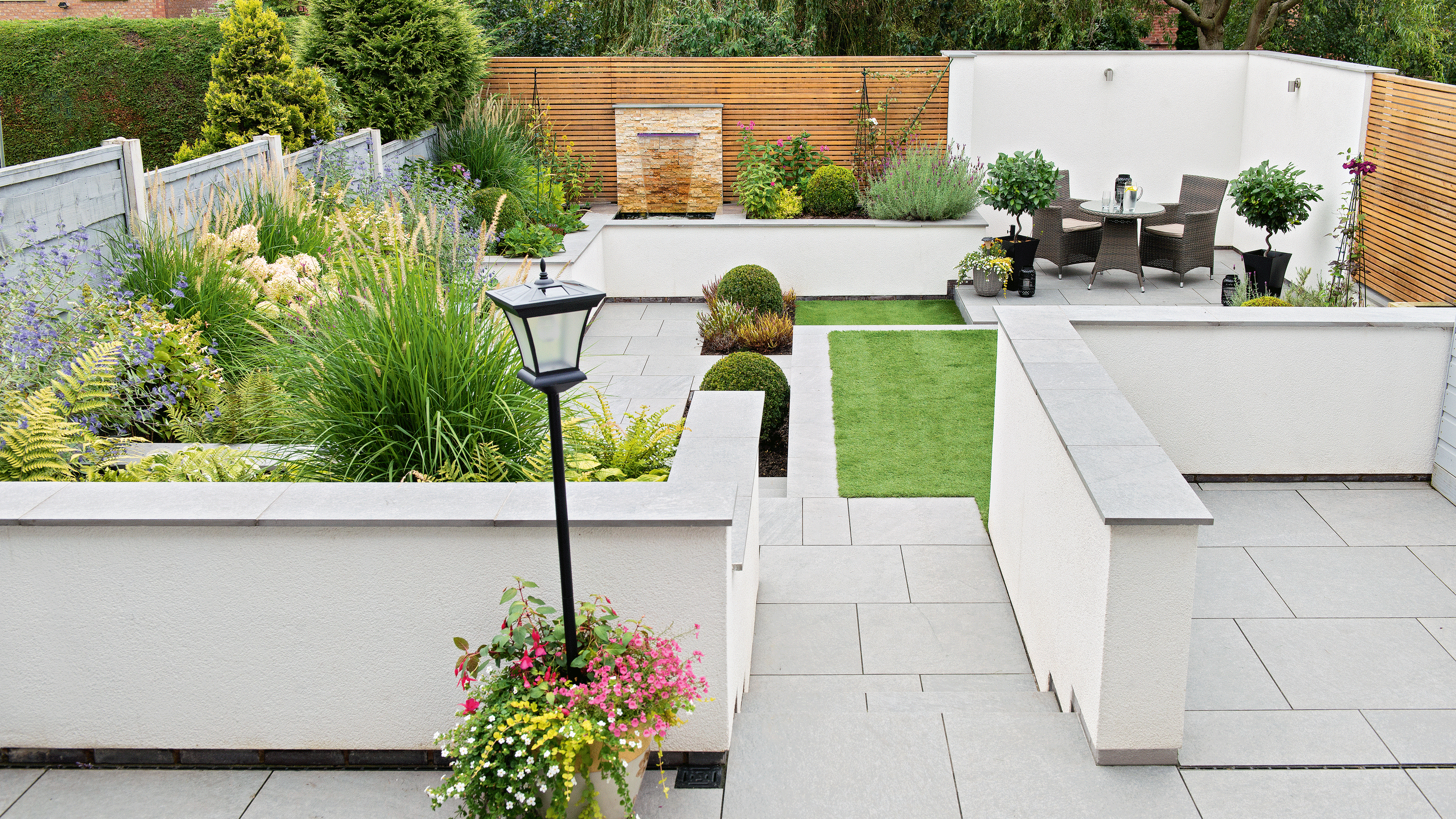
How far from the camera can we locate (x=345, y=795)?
305cm

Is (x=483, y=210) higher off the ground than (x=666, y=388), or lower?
higher

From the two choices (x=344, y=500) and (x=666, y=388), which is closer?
(x=344, y=500)

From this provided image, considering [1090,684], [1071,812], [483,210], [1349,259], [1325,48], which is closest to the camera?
[1071,812]

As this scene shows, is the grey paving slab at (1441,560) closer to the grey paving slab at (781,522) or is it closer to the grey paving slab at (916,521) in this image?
the grey paving slab at (916,521)

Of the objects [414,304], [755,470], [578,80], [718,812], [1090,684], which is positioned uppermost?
[578,80]

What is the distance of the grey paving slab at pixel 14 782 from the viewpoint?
3.04 meters

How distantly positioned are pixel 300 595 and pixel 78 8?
2305 cm

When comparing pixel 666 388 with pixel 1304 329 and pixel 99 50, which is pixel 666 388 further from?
pixel 99 50

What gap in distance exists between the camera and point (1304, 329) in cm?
503

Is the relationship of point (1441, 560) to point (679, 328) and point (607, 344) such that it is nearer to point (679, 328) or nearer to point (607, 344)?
point (607, 344)

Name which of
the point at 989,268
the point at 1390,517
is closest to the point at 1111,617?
the point at 1390,517

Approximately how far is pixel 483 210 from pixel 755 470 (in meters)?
6.85

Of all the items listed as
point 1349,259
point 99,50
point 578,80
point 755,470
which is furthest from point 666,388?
point 99,50

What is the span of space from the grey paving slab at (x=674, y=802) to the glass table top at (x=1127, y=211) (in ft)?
26.8
